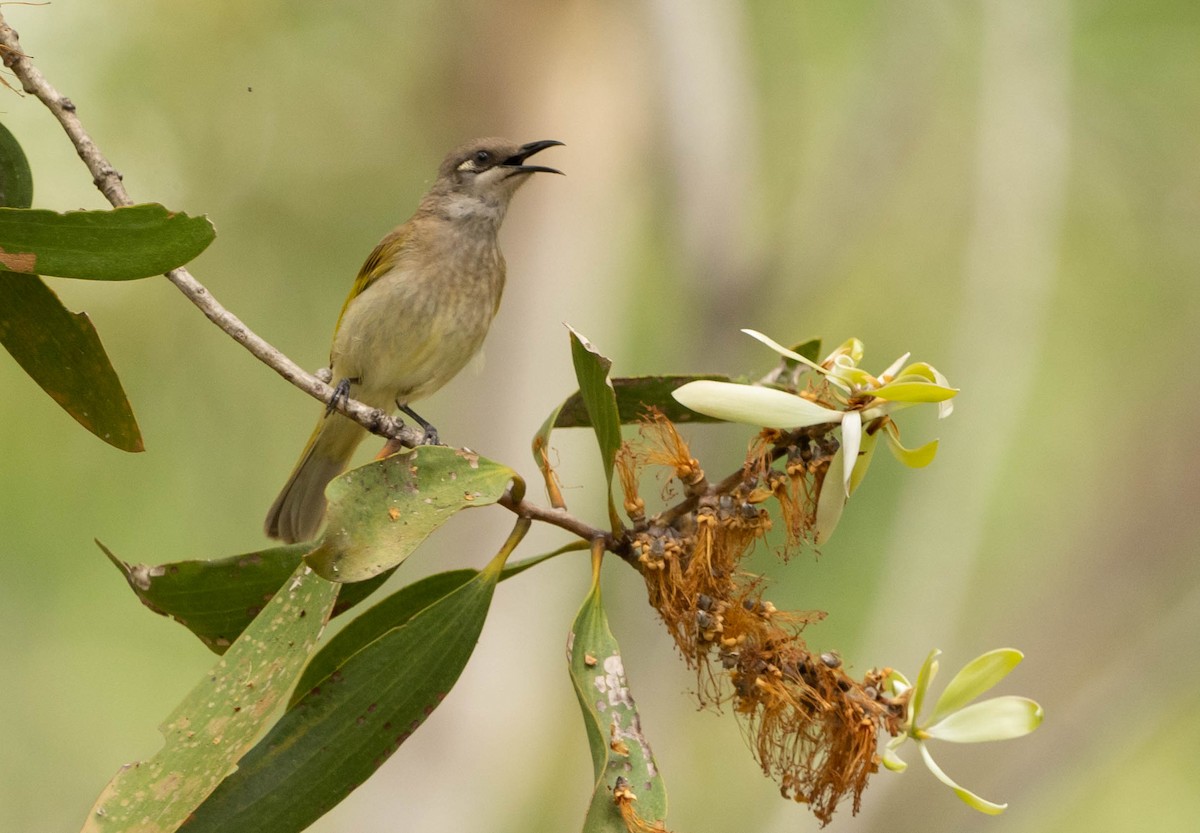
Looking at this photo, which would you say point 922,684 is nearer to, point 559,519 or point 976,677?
point 976,677

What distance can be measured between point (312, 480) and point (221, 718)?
2185 mm

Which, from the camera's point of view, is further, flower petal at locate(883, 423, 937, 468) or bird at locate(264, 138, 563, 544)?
bird at locate(264, 138, 563, 544)

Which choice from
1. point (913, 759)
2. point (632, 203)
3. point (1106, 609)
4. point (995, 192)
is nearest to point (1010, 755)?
point (913, 759)

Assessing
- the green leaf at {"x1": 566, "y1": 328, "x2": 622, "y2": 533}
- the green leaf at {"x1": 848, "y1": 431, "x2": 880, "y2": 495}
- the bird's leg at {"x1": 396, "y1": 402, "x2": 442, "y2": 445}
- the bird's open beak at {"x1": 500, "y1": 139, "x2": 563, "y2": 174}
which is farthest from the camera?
the bird's open beak at {"x1": 500, "y1": 139, "x2": 563, "y2": 174}

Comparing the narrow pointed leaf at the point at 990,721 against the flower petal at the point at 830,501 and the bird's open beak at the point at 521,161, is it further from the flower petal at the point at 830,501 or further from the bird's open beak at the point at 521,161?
the bird's open beak at the point at 521,161

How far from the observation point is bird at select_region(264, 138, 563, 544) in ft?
12.2

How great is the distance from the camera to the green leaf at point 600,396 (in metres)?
1.81

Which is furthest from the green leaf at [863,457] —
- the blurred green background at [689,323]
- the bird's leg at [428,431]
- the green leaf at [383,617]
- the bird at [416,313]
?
the blurred green background at [689,323]

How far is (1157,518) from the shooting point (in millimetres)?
7469

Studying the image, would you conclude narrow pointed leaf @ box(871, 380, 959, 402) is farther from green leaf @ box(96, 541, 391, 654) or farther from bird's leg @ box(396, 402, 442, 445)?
bird's leg @ box(396, 402, 442, 445)

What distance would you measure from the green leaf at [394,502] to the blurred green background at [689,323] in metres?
4.87

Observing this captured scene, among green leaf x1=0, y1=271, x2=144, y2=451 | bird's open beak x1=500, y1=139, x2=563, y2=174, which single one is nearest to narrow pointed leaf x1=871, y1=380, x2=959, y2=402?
green leaf x1=0, y1=271, x2=144, y2=451

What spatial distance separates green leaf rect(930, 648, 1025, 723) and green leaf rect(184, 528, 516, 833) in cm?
69

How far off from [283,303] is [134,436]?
Result: 6.94m
